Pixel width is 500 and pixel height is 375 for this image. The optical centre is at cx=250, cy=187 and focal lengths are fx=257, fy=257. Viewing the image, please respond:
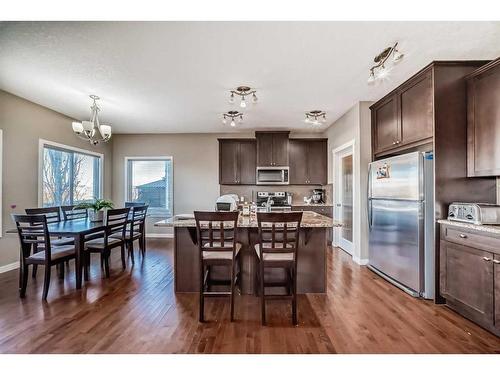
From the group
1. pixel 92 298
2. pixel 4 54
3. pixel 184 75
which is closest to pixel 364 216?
pixel 184 75

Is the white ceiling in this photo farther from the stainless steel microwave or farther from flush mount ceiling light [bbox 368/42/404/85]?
the stainless steel microwave

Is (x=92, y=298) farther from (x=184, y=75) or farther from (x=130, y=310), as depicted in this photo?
(x=184, y=75)

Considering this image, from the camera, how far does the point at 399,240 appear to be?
120 inches

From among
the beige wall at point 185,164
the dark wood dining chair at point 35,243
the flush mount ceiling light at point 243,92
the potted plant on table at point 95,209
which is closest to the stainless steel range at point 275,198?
the beige wall at point 185,164

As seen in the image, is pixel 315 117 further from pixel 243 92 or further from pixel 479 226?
pixel 479 226

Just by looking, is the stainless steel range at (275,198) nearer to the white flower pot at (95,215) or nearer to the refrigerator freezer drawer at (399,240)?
the refrigerator freezer drawer at (399,240)

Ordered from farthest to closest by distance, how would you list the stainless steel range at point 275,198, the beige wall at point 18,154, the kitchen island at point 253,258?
the stainless steel range at point 275,198 → the beige wall at point 18,154 → the kitchen island at point 253,258

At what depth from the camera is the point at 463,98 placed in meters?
2.67

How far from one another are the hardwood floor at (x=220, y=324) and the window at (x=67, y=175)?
1964mm

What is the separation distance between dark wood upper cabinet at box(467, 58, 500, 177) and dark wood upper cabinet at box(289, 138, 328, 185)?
3477mm

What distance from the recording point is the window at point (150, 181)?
6.55m

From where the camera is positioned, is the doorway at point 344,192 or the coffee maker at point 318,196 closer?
the doorway at point 344,192

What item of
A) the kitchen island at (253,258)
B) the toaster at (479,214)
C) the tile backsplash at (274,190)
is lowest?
the kitchen island at (253,258)
